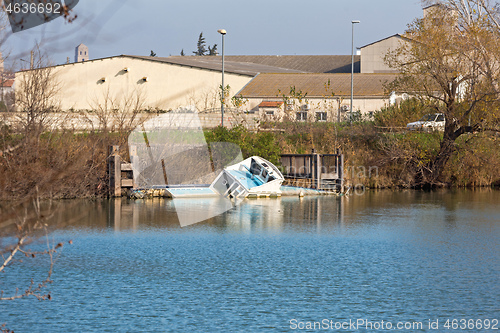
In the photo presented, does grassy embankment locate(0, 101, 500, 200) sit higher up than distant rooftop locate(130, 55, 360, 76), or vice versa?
distant rooftop locate(130, 55, 360, 76)

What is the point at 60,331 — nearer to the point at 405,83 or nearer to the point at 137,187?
the point at 137,187

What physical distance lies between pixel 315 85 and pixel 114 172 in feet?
110

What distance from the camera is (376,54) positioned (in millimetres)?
81438

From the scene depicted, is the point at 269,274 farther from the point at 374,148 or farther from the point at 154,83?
the point at 154,83

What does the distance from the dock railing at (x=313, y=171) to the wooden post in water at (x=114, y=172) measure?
1105cm

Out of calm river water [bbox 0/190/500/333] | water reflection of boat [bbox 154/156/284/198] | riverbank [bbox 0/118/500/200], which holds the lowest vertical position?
calm river water [bbox 0/190/500/333]

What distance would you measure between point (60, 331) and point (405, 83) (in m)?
33.6

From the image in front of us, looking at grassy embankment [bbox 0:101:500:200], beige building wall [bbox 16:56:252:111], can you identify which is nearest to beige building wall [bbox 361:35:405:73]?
beige building wall [bbox 16:56:252:111]

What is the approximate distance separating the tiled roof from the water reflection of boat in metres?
23.1

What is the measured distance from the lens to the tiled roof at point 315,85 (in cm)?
6181

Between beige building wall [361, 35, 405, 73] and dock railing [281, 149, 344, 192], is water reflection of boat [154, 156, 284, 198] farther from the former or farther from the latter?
beige building wall [361, 35, 405, 73]

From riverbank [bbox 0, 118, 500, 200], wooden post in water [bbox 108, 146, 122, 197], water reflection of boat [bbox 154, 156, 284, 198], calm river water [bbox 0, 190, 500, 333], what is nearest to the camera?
calm river water [bbox 0, 190, 500, 333]

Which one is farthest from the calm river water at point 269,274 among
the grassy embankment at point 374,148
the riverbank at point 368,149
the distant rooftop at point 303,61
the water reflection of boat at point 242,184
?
the distant rooftop at point 303,61

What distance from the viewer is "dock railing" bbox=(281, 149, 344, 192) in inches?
1576
